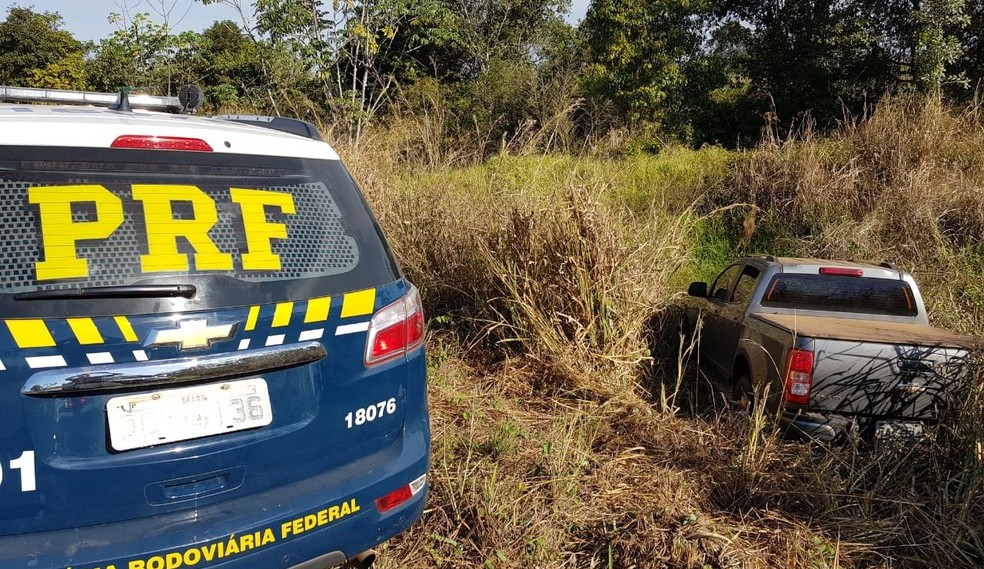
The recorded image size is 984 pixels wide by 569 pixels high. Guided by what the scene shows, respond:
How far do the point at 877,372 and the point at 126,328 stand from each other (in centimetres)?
383

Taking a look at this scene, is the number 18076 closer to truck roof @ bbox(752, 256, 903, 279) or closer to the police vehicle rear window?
the police vehicle rear window

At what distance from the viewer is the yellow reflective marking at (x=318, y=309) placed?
2.11 metres

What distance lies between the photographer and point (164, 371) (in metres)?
1.84

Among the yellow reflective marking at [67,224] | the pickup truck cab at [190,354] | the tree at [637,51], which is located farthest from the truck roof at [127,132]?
the tree at [637,51]

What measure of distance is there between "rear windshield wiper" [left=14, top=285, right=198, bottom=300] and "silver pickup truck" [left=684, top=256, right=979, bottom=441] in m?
3.11

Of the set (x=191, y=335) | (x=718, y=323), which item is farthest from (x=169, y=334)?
(x=718, y=323)

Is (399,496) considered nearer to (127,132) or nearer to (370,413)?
(370,413)

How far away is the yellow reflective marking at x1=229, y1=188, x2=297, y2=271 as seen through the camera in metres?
2.08

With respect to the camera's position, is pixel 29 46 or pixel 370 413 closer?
pixel 370 413

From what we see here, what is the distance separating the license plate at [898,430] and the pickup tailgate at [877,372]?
0.08 meters

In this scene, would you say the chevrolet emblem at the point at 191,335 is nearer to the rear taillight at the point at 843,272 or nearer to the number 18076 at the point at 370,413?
the number 18076 at the point at 370,413

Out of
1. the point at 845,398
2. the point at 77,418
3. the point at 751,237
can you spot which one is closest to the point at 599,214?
the point at 845,398

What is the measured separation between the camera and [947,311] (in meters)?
6.64

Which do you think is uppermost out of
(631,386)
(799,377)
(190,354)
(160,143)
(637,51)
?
(637,51)
